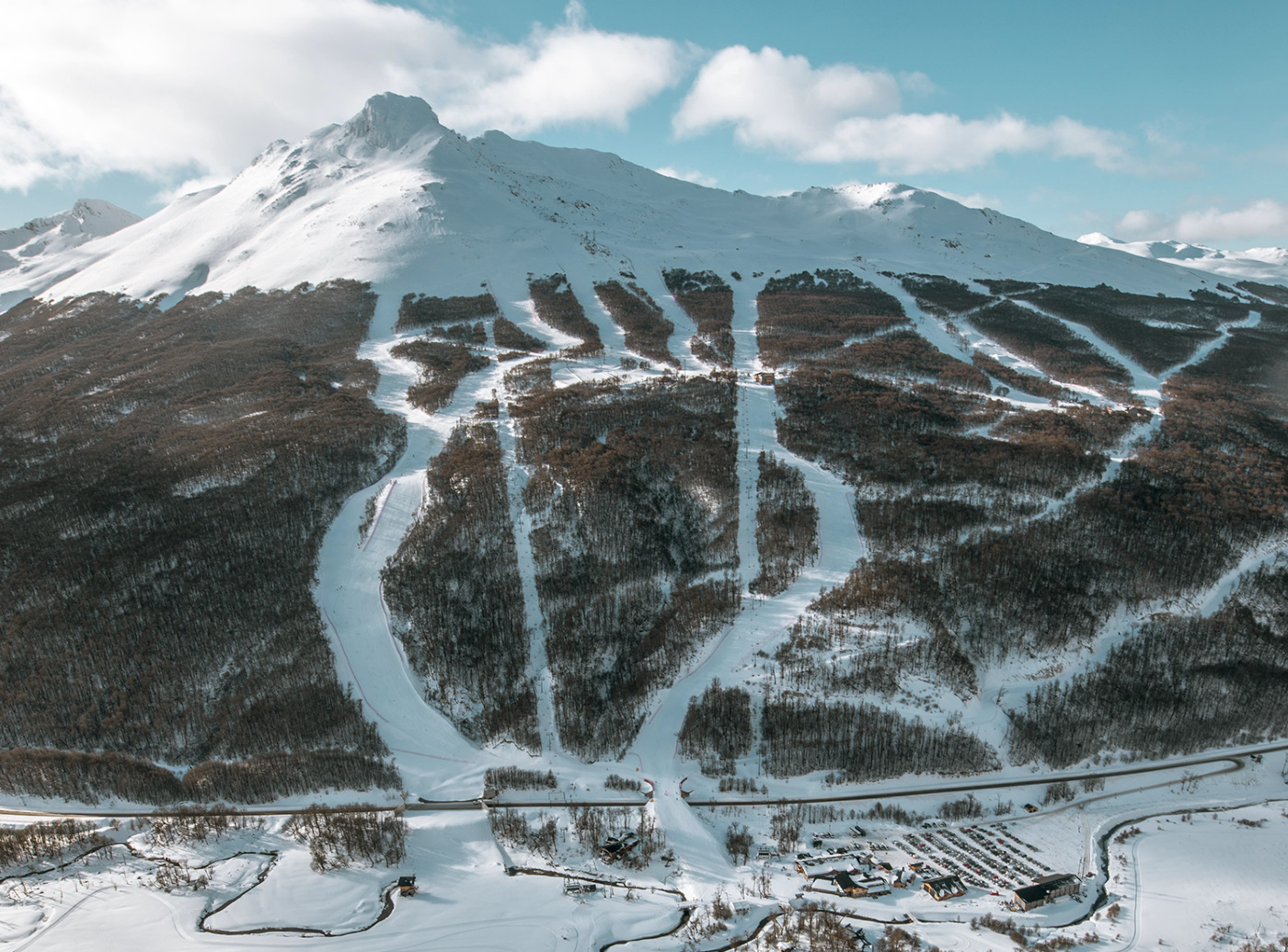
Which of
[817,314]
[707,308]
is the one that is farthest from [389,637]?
[817,314]

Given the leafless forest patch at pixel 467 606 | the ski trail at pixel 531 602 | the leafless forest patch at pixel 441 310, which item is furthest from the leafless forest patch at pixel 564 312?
the leafless forest patch at pixel 467 606

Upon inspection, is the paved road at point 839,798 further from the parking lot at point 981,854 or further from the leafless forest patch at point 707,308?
the leafless forest patch at point 707,308

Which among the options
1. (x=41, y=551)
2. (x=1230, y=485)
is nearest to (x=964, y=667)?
(x=1230, y=485)

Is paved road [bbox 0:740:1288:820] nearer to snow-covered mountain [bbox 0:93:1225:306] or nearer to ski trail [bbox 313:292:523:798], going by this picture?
ski trail [bbox 313:292:523:798]

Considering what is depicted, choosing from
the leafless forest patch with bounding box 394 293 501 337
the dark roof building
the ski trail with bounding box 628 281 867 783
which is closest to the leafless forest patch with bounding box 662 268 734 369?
the ski trail with bounding box 628 281 867 783

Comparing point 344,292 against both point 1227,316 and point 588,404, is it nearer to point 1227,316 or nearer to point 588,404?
point 588,404

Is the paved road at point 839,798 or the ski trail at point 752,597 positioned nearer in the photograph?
the paved road at point 839,798

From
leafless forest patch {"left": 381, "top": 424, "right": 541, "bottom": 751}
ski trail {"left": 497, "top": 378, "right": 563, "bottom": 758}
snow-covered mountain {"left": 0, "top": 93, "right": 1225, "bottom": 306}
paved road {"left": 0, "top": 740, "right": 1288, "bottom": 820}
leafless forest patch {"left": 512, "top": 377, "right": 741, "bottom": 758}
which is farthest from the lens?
snow-covered mountain {"left": 0, "top": 93, "right": 1225, "bottom": 306}
